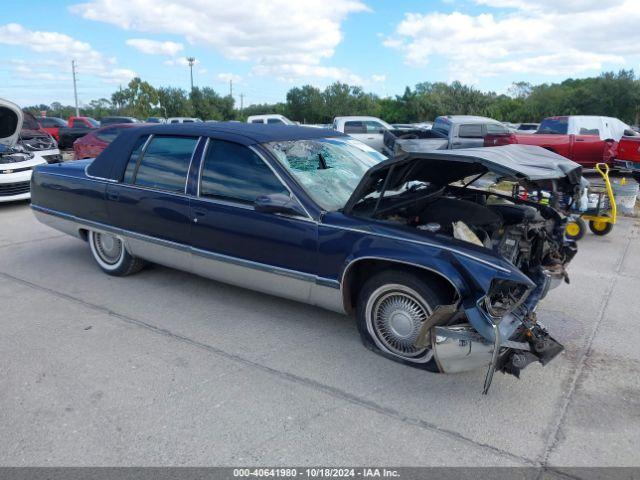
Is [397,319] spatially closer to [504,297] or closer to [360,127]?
[504,297]

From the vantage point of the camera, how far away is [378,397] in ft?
10.5

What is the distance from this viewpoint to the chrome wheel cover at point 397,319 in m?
3.43

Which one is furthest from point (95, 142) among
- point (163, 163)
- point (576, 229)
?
point (576, 229)

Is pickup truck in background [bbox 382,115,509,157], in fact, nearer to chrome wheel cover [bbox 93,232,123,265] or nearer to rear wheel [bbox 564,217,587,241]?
rear wheel [bbox 564,217,587,241]

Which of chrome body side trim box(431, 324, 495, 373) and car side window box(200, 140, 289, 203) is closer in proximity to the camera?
chrome body side trim box(431, 324, 495, 373)

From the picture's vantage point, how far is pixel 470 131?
15.0 meters

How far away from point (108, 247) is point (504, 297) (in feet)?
13.1

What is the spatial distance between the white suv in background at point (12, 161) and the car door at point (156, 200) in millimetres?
5375

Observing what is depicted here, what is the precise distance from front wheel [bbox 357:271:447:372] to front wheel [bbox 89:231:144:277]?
2.72 meters

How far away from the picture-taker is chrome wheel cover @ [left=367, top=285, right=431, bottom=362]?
11.3 ft

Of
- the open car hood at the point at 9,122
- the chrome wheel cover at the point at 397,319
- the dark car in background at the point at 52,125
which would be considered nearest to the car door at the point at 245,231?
the chrome wheel cover at the point at 397,319

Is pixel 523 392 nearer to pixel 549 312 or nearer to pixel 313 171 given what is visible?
pixel 549 312

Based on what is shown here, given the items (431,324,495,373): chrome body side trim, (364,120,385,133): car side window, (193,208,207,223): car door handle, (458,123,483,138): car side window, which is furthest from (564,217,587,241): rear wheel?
(364,120,385,133): car side window

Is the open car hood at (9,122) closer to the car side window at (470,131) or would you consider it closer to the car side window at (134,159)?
the car side window at (134,159)
